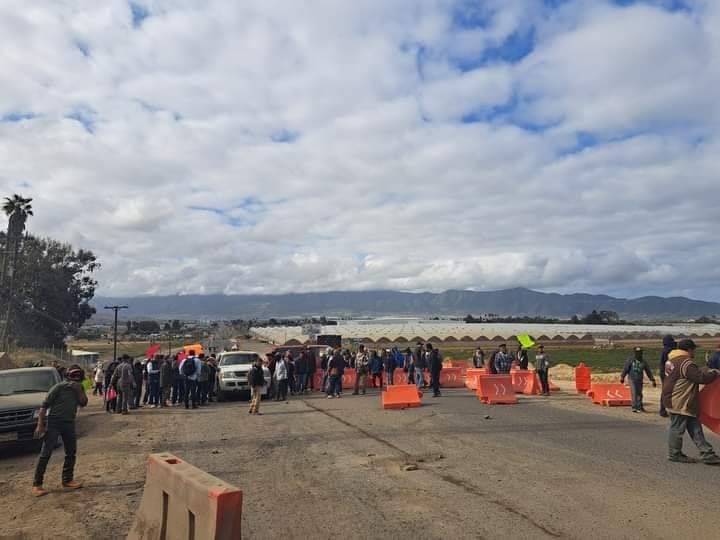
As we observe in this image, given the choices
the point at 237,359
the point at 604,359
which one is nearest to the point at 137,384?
the point at 237,359

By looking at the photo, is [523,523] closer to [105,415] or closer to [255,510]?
[255,510]

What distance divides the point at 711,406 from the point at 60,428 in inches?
392

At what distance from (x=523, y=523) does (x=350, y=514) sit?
1.92m

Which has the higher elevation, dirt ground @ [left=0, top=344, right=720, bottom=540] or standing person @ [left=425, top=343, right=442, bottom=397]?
standing person @ [left=425, top=343, right=442, bottom=397]

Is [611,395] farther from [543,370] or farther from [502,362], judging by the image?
[502,362]

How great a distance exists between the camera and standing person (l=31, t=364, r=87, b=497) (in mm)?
8484

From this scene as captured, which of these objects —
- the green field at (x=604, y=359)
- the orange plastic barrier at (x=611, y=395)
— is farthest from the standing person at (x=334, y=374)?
the green field at (x=604, y=359)

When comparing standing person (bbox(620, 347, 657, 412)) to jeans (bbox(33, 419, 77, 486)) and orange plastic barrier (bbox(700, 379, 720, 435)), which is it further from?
jeans (bbox(33, 419, 77, 486))

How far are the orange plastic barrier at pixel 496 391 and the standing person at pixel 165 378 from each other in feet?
32.9

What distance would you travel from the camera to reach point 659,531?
600 centimetres

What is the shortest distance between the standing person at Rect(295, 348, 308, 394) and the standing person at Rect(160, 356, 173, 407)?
15.9ft

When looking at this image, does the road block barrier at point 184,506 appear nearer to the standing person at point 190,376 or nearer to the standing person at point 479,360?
the standing person at point 190,376

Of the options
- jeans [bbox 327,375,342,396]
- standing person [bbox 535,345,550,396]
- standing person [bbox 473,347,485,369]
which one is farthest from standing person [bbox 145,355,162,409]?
standing person [bbox 535,345,550,396]

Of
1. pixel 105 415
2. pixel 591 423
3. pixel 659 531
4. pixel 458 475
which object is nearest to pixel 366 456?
pixel 458 475
